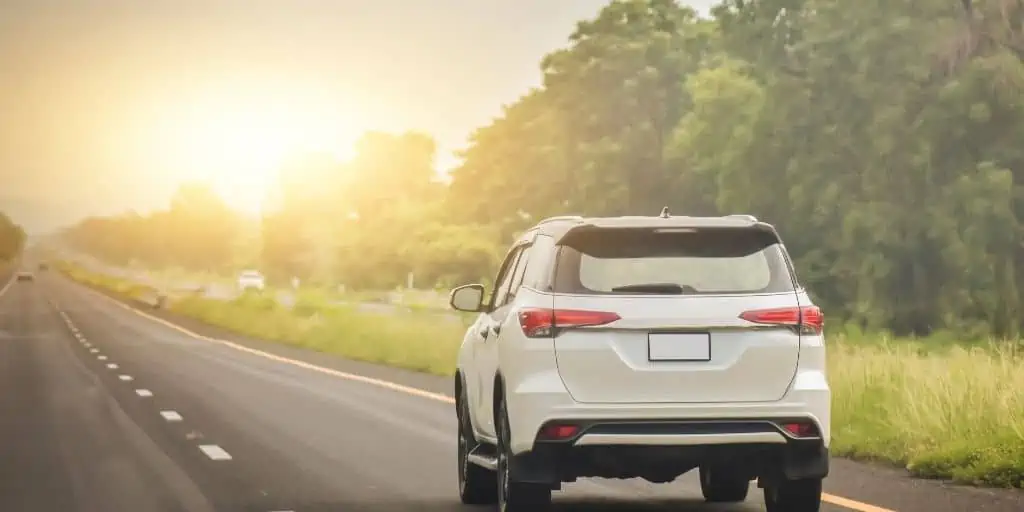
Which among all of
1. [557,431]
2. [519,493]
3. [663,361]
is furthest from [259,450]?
[663,361]

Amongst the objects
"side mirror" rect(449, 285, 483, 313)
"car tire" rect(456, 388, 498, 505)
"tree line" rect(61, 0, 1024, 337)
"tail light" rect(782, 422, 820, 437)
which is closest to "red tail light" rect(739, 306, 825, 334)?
"tail light" rect(782, 422, 820, 437)

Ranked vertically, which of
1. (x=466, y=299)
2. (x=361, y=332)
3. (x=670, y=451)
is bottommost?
(x=361, y=332)

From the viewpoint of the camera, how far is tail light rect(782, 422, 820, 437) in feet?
27.7

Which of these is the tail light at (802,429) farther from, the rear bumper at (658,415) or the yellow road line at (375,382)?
the yellow road line at (375,382)

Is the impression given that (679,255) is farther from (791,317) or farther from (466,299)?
(466,299)

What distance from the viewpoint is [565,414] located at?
8.34 meters

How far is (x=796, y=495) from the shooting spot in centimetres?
913

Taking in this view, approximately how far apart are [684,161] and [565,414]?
2314 inches

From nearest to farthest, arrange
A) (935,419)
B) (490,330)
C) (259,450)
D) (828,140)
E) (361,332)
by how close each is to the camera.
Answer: (490,330) → (935,419) → (259,450) → (361,332) → (828,140)

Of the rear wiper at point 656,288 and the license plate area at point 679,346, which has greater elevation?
the rear wiper at point 656,288

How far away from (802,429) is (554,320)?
130 cm

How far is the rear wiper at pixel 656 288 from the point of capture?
8312 millimetres

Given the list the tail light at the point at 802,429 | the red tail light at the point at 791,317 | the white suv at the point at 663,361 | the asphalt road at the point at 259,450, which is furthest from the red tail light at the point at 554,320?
the asphalt road at the point at 259,450

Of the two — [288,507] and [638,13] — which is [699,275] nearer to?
[288,507]
